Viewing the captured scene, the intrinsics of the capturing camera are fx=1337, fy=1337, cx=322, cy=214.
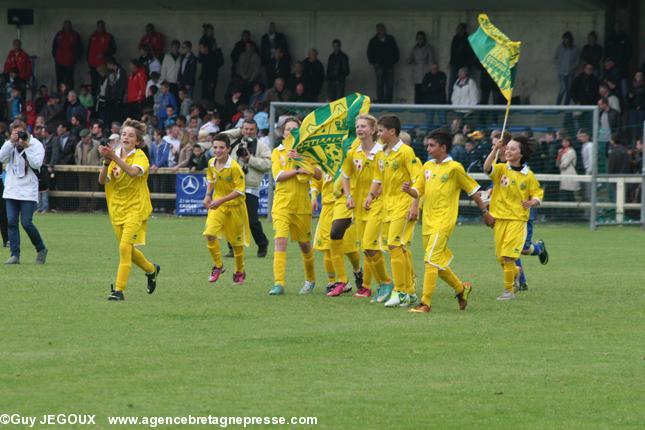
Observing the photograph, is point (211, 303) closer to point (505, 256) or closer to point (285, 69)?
point (505, 256)

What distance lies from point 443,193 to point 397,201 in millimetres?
700

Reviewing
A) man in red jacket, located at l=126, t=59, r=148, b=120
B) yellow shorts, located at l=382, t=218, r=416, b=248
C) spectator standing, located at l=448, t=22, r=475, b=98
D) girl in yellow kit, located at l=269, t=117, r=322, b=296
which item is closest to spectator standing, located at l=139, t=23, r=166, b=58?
man in red jacket, located at l=126, t=59, r=148, b=120

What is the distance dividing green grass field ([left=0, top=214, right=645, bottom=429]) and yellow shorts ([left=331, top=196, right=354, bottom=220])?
0.91 m

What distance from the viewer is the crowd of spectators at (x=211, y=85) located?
1147 inches

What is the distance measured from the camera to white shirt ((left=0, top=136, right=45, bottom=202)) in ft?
58.5

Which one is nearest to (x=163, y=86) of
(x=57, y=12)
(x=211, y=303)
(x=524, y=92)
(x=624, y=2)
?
(x=57, y=12)

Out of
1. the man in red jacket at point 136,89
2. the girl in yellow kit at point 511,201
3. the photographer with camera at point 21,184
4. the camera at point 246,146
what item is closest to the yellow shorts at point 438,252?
the girl in yellow kit at point 511,201

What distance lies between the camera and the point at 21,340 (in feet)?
35.7

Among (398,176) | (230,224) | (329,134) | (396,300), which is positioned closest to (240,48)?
(230,224)

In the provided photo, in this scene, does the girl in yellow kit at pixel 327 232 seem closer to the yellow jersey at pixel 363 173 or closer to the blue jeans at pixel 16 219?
the yellow jersey at pixel 363 173

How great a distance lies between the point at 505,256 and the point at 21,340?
18.1ft

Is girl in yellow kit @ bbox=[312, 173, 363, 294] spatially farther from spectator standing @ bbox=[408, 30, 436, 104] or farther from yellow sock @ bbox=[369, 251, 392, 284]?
spectator standing @ bbox=[408, 30, 436, 104]

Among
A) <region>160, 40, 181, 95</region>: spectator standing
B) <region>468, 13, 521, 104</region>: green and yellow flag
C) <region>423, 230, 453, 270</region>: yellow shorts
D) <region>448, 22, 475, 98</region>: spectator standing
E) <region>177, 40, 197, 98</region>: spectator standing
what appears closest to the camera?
<region>423, 230, 453, 270</region>: yellow shorts

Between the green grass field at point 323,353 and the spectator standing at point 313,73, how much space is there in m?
15.0
